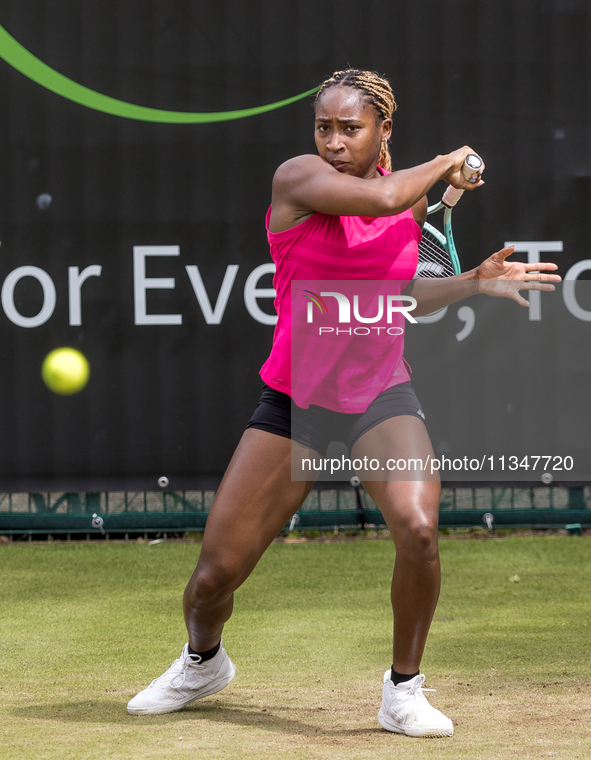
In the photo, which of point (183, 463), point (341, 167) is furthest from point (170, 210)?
point (341, 167)

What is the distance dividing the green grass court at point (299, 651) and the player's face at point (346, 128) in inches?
61.0

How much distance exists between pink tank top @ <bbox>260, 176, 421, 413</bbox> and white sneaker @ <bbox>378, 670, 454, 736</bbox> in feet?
2.50

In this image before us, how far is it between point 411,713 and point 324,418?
821 millimetres

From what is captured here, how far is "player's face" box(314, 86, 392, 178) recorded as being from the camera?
102 inches

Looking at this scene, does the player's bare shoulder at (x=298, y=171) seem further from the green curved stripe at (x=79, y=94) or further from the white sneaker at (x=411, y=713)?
the green curved stripe at (x=79, y=94)

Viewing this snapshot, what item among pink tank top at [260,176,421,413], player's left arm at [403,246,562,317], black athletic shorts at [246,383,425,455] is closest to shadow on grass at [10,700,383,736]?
black athletic shorts at [246,383,425,455]

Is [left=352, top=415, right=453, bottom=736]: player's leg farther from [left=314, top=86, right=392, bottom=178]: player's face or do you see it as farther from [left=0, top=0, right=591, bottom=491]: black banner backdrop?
[left=0, top=0, right=591, bottom=491]: black banner backdrop

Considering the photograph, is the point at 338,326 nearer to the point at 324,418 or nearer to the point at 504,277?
the point at 324,418

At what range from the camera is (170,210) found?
528 centimetres

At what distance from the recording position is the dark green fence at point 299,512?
531 cm

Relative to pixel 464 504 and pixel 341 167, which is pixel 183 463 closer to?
pixel 464 504

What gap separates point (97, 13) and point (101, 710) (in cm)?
393

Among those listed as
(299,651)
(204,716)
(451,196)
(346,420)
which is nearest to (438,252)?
(451,196)

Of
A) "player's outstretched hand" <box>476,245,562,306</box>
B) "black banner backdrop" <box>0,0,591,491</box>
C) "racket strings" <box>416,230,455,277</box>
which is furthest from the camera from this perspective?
"black banner backdrop" <box>0,0,591,491</box>
